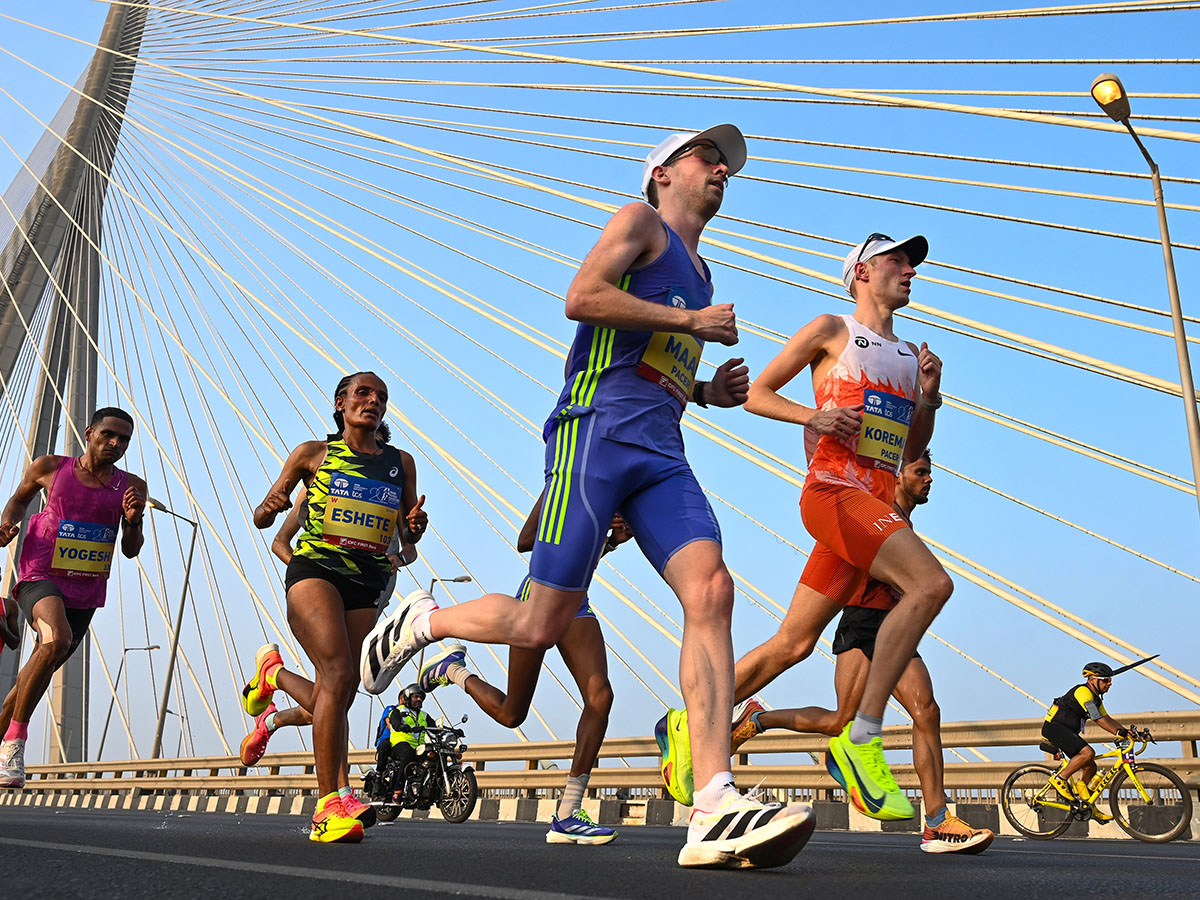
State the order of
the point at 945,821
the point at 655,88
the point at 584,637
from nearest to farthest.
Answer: the point at 945,821 < the point at 584,637 < the point at 655,88

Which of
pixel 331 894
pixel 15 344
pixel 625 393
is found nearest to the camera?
pixel 331 894

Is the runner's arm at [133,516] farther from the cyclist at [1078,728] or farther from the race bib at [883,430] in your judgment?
the cyclist at [1078,728]

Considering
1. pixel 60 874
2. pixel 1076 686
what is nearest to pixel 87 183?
pixel 1076 686

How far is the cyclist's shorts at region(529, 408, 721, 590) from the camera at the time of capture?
11.8 feet

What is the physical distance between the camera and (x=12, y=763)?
744 centimetres

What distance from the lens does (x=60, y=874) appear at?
8.75ft

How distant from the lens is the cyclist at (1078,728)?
9219 millimetres

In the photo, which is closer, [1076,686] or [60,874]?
[60,874]

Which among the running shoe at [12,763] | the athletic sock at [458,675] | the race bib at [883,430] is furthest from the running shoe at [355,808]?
the running shoe at [12,763]

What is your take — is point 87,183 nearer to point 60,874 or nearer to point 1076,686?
point 1076,686

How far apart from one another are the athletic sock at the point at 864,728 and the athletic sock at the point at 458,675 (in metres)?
2.41

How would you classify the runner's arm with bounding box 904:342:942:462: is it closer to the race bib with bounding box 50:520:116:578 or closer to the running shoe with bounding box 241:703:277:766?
the race bib with bounding box 50:520:116:578

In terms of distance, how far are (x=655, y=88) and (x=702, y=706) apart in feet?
30.8

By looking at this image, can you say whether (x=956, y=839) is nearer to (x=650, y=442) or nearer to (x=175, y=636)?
(x=650, y=442)
